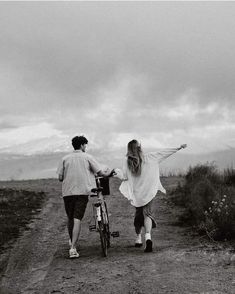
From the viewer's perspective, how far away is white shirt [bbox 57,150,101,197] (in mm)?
9164

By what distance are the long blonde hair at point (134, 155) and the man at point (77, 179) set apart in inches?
19.6

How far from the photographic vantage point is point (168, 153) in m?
9.74

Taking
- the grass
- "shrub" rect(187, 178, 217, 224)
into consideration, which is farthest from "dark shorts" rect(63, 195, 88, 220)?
"shrub" rect(187, 178, 217, 224)

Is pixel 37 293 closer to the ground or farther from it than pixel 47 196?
closer to the ground

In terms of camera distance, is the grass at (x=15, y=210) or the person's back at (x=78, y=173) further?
the grass at (x=15, y=210)

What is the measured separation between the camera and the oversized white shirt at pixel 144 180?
9617 millimetres

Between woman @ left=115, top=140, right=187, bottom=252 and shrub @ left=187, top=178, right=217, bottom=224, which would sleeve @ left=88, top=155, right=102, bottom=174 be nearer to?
woman @ left=115, top=140, right=187, bottom=252

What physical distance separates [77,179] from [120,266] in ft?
5.69

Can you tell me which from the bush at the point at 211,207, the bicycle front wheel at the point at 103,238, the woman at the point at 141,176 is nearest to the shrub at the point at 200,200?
the bush at the point at 211,207

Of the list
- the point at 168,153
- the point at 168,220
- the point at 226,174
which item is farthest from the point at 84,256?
the point at 226,174

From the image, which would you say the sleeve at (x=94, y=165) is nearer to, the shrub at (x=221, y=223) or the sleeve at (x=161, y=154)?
the sleeve at (x=161, y=154)

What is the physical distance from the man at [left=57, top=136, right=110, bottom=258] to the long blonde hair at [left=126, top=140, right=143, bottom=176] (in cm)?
50

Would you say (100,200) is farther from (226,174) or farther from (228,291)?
(226,174)

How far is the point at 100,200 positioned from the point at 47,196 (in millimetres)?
10305
